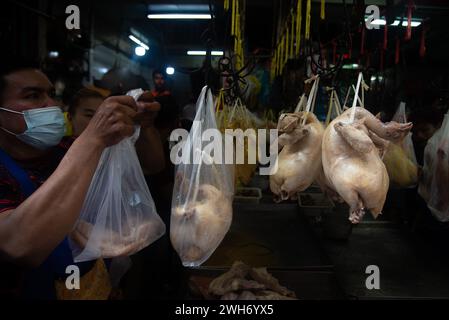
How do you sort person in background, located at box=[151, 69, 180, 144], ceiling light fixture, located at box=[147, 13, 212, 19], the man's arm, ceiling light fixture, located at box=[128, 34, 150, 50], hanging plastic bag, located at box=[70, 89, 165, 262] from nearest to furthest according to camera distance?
the man's arm
hanging plastic bag, located at box=[70, 89, 165, 262]
person in background, located at box=[151, 69, 180, 144]
ceiling light fixture, located at box=[147, 13, 212, 19]
ceiling light fixture, located at box=[128, 34, 150, 50]

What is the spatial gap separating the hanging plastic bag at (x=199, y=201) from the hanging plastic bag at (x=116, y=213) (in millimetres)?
177

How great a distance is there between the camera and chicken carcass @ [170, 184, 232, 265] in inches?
51.1

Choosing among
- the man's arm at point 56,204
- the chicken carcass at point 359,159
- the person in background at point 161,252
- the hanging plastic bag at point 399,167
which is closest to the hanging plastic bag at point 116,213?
the man's arm at point 56,204

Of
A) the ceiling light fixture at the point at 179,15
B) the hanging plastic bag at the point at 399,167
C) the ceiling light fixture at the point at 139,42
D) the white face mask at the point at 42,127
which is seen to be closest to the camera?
the white face mask at the point at 42,127

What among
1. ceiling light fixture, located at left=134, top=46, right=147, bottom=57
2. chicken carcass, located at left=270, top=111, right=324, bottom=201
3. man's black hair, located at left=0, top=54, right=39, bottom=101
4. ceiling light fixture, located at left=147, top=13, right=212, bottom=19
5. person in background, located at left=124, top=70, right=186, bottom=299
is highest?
ceiling light fixture, located at left=147, top=13, right=212, bottom=19

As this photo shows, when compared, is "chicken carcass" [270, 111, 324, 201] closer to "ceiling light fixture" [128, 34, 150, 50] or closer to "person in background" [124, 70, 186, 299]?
"person in background" [124, 70, 186, 299]

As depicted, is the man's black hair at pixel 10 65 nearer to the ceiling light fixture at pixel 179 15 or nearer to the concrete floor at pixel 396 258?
the concrete floor at pixel 396 258

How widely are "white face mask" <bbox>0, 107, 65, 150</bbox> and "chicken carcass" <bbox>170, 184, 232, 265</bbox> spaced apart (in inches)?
26.5

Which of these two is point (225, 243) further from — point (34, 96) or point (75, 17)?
point (75, 17)

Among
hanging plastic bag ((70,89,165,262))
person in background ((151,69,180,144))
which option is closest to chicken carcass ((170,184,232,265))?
hanging plastic bag ((70,89,165,262))

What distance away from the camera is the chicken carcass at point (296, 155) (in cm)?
136

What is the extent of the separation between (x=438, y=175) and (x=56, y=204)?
170cm

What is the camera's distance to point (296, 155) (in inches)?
54.8

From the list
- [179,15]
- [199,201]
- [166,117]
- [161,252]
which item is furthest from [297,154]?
[179,15]
